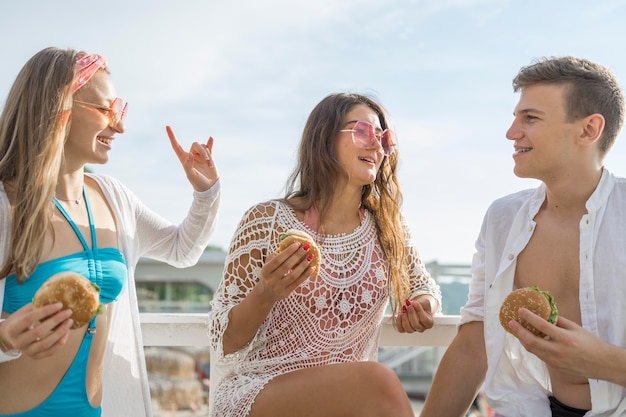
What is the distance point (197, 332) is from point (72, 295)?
3.75ft

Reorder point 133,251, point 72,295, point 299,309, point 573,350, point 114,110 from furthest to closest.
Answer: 1. point 133,251
2. point 299,309
3. point 114,110
4. point 573,350
5. point 72,295

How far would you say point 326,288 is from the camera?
331 centimetres

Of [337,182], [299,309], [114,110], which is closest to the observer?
[114,110]

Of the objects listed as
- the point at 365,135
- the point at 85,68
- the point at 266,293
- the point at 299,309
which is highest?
the point at 85,68

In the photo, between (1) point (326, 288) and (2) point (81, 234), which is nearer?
(2) point (81, 234)

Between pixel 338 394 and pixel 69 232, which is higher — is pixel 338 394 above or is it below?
below

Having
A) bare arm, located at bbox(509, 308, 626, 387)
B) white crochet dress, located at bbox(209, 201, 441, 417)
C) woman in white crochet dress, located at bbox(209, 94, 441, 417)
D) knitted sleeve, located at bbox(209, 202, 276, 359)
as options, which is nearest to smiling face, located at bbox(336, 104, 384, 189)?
woman in white crochet dress, located at bbox(209, 94, 441, 417)

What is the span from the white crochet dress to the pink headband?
940 mm

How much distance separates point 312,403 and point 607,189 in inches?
63.7

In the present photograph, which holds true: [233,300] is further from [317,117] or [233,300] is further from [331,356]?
[317,117]

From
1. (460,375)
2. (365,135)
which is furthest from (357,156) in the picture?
(460,375)

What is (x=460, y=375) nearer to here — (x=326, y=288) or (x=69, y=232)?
(x=326, y=288)

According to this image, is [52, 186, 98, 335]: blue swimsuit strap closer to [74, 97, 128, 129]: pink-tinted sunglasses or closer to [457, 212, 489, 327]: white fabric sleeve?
[74, 97, 128, 129]: pink-tinted sunglasses

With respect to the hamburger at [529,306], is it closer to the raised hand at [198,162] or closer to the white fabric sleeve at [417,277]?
the white fabric sleeve at [417,277]
